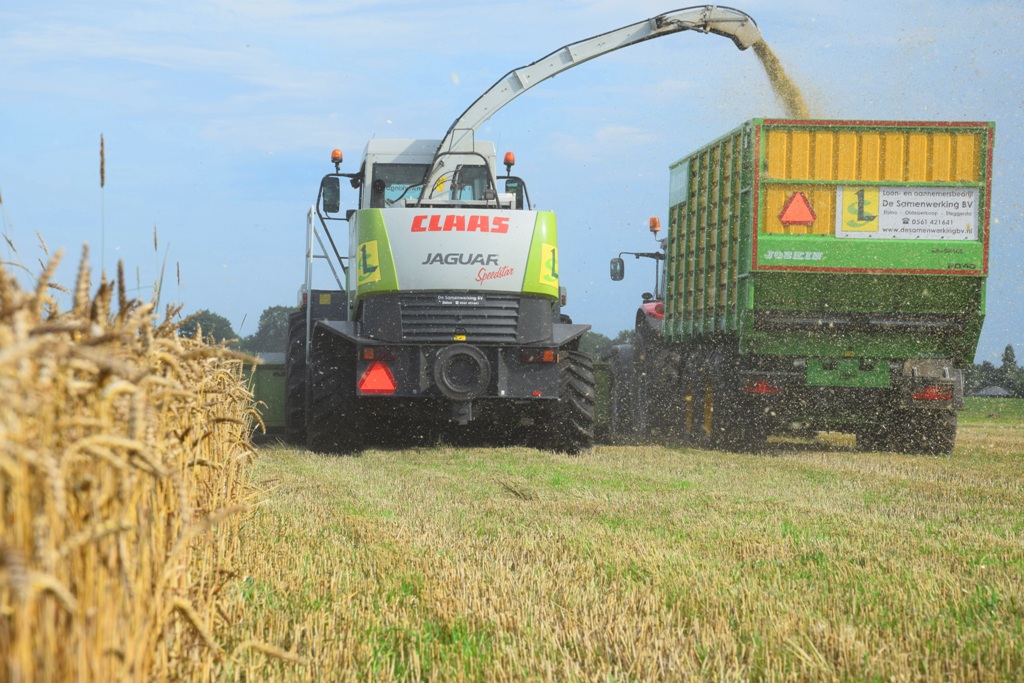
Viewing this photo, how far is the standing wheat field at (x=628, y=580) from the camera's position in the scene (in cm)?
394

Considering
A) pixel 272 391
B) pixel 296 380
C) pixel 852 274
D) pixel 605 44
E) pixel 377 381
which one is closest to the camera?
pixel 377 381

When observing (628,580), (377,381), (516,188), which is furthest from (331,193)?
(628,580)

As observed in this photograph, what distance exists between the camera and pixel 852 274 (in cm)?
1250

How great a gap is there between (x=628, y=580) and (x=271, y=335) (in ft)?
63.2

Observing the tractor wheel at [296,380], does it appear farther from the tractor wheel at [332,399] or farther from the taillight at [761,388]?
the taillight at [761,388]

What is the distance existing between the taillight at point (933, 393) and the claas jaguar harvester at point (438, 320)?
136 inches

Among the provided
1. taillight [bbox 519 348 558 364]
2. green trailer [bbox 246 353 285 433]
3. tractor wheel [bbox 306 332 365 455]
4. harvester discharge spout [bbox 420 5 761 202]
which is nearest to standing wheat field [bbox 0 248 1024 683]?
taillight [bbox 519 348 558 364]

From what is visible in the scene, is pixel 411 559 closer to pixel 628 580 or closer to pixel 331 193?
pixel 628 580

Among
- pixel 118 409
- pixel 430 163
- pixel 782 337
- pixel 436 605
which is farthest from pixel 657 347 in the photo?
pixel 118 409

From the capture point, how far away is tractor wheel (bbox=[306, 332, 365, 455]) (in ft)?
39.4

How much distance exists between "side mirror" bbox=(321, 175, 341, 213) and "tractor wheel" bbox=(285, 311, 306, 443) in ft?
4.05

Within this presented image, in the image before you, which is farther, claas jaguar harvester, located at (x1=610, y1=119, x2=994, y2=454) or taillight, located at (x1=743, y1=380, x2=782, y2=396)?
taillight, located at (x1=743, y1=380, x2=782, y2=396)

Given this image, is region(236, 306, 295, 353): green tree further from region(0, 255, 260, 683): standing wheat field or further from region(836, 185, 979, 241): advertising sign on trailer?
region(0, 255, 260, 683): standing wheat field

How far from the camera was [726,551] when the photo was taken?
240 inches
